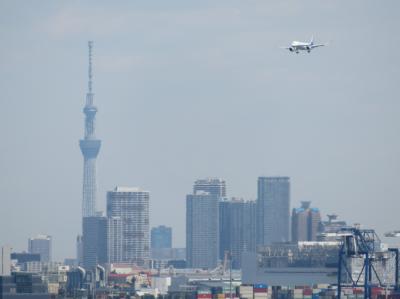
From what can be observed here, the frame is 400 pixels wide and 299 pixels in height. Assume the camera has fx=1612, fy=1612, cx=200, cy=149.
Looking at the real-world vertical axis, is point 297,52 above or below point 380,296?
above

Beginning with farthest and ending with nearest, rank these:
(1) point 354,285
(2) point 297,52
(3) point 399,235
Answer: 1. (3) point 399,235
2. (1) point 354,285
3. (2) point 297,52

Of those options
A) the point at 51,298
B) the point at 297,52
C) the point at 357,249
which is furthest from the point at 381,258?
the point at 297,52

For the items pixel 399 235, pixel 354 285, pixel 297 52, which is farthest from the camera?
pixel 399 235

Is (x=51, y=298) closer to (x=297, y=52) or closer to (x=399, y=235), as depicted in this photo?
(x=399, y=235)

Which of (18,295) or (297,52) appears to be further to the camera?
(18,295)

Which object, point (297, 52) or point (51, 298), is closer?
point (297, 52)

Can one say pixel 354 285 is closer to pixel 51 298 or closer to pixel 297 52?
pixel 51 298

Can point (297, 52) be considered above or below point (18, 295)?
above

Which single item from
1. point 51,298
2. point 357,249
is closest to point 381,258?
point 357,249

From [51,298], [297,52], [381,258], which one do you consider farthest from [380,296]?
[297,52]
